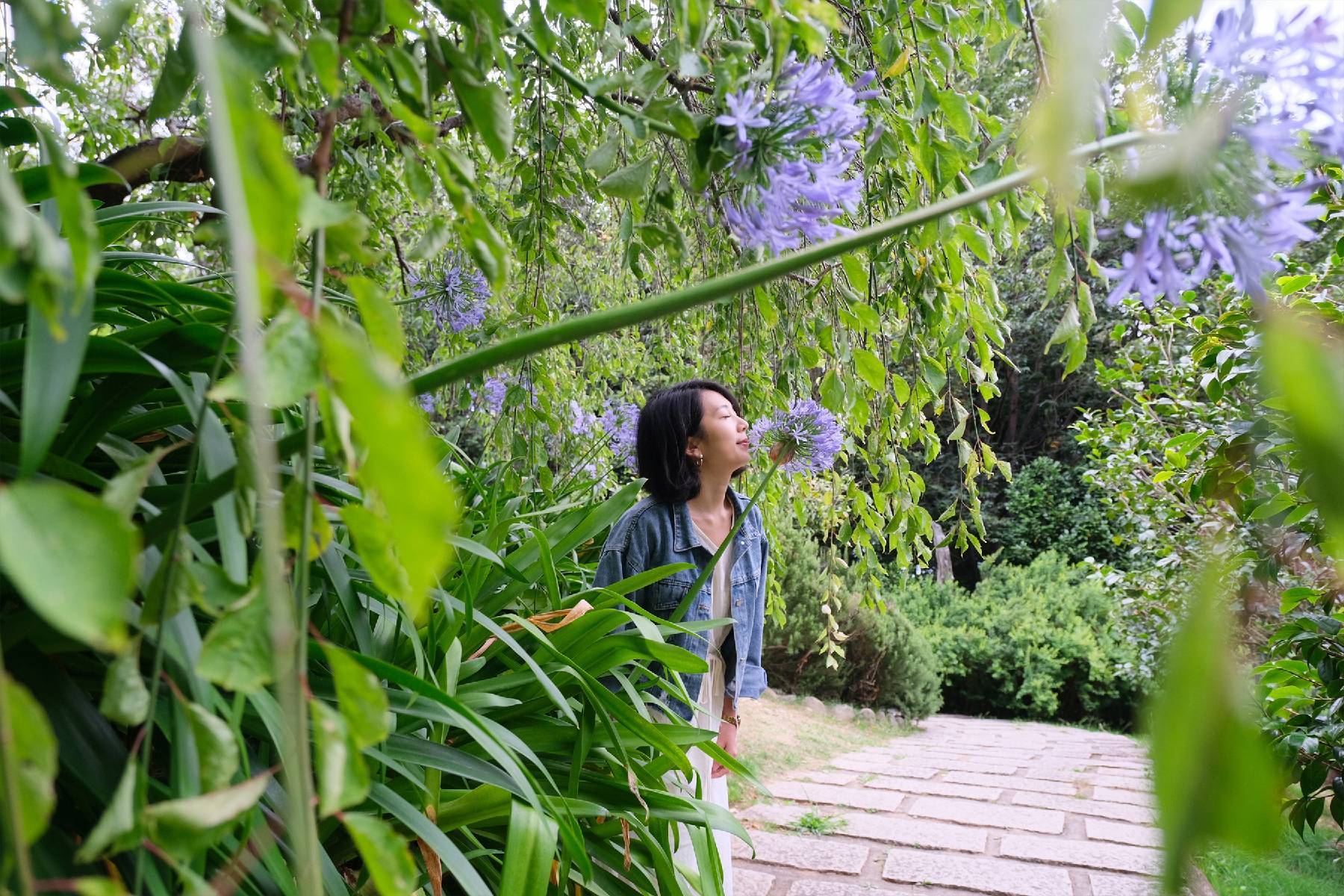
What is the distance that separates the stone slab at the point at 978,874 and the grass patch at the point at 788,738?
2.80 ft

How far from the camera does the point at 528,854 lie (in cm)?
94

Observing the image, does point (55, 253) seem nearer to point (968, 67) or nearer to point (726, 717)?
point (968, 67)

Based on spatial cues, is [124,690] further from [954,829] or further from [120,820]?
[954,829]

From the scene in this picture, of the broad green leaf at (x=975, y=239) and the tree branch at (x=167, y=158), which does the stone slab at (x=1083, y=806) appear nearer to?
the broad green leaf at (x=975, y=239)

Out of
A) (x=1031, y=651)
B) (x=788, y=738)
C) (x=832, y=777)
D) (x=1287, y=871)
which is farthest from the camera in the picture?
(x=1031, y=651)

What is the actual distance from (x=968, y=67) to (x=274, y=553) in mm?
1470

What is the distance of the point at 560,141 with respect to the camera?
2.14 meters

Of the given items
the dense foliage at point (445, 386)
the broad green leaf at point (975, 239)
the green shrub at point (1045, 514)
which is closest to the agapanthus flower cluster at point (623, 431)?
the dense foliage at point (445, 386)

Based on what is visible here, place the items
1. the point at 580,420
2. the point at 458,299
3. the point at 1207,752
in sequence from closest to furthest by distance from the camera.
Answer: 1. the point at 1207,752
2. the point at 458,299
3. the point at 580,420

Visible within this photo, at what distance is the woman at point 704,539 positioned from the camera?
2.07m

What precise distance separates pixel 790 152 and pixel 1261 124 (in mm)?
288

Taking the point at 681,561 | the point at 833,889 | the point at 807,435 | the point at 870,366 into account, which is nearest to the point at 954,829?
the point at 833,889

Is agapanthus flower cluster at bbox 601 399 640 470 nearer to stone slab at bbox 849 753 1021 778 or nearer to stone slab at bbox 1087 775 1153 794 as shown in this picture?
stone slab at bbox 849 753 1021 778

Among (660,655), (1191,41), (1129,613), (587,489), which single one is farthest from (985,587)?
(1191,41)
